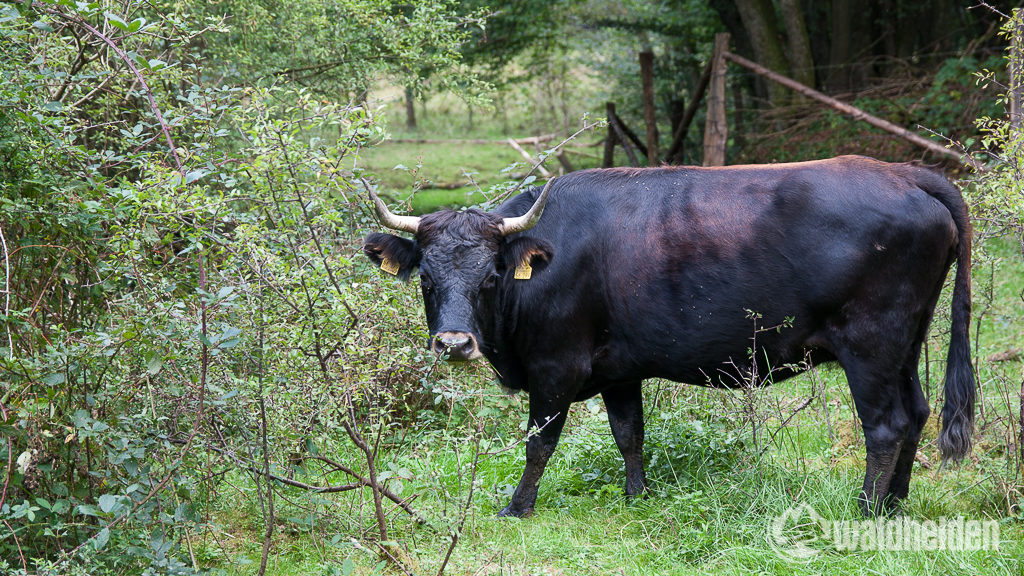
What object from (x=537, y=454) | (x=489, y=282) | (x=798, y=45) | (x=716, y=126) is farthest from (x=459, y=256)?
(x=798, y=45)

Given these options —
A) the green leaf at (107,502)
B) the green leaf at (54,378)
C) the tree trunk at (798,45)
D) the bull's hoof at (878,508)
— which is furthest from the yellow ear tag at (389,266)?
the tree trunk at (798,45)

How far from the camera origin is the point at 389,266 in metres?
5.29

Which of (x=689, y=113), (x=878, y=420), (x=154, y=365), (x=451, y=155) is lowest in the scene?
(x=451, y=155)

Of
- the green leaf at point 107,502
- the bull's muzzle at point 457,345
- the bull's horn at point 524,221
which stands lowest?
the green leaf at point 107,502

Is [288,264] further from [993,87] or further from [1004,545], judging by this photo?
[993,87]

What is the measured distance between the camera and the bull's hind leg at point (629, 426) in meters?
5.55

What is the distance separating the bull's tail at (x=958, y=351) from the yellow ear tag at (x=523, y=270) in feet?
7.21

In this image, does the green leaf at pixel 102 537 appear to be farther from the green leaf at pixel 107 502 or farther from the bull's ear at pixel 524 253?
the bull's ear at pixel 524 253

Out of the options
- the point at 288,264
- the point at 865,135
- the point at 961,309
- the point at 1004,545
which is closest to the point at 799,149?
the point at 865,135

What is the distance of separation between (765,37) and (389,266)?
11812mm

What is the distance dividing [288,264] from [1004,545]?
3.63 m

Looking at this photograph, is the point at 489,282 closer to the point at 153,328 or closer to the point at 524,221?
the point at 524,221

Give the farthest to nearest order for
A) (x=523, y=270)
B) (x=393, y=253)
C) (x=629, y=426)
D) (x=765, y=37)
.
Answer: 1. (x=765, y=37)
2. (x=629, y=426)
3. (x=393, y=253)
4. (x=523, y=270)

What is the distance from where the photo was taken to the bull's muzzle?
4.64 m
